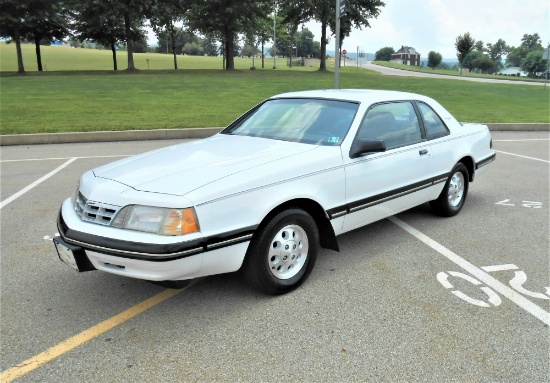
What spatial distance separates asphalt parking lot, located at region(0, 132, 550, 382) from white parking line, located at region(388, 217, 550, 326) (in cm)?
1

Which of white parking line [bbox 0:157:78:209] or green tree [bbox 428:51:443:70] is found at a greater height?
green tree [bbox 428:51:443:70]

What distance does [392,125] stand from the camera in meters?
4.34

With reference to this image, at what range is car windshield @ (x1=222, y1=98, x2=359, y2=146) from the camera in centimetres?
389

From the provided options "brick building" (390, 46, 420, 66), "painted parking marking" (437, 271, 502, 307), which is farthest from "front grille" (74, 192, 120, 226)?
"brick building" (390, 46, 420, 66)

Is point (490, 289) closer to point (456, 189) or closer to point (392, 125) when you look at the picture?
point (392, 125)

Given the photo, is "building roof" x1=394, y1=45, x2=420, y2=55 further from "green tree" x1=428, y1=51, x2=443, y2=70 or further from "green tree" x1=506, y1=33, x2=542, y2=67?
"green tree" x1=428, y1=51, x2=443, y2=70

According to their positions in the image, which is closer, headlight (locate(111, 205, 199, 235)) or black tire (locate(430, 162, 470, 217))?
headlight (locate(111, 205, 199, 235))

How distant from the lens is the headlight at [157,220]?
2752 mm

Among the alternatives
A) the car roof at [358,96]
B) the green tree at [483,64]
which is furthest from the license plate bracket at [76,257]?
the green tree at [483,64]

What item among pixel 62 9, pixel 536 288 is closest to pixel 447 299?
pixel 536 288

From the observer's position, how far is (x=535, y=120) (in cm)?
1541

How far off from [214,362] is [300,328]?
2.08ft

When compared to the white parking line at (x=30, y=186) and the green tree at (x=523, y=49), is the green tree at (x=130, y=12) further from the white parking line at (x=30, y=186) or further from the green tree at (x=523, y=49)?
the green tree at (x=523, y=49)

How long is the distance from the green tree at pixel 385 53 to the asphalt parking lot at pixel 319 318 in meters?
175
